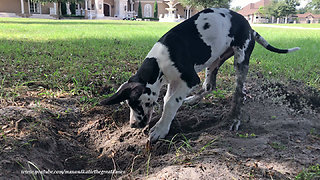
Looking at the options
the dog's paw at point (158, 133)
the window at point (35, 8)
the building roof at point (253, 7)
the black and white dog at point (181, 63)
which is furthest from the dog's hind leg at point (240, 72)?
the building roof at point (253, 7)

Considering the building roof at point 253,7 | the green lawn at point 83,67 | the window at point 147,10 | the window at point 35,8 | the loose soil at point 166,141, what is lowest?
the loose soil at point 166,141

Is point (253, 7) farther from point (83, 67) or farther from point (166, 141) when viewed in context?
point (166, 141)

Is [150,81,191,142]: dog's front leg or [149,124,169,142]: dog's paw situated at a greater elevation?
[150,81,191,142]: dog's front leg

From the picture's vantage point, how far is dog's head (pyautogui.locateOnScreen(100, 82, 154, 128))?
2488mm

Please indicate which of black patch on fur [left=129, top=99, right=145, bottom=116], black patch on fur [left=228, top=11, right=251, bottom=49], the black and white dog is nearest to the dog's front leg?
the black and white dog

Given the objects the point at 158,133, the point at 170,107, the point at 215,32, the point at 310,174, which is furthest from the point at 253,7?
the point at 310,174

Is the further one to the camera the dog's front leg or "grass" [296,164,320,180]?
the dog's front leg

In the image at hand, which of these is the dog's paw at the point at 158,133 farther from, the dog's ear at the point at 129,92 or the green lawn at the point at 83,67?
the green lawn at the point at 83,67

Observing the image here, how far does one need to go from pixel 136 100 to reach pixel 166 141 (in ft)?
1.97

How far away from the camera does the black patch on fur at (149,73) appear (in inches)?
108

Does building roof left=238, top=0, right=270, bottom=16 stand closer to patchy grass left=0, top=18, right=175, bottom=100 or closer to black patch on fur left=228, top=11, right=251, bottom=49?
patchy grass left=0, top=18, right=175, bottom=100

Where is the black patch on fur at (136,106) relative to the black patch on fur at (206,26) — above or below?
below

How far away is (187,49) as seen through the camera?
2949 mm

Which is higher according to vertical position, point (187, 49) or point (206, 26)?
point (206, 26)
